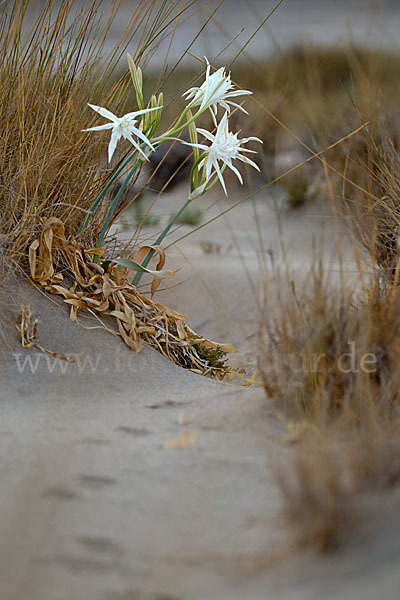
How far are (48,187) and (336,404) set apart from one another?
3.59 ft

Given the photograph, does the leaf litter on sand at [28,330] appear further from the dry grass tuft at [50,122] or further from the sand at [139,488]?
the dry grass tuft at [50,122]

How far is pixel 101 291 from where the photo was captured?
6.66 feet

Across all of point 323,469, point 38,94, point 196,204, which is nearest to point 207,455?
point 323,469

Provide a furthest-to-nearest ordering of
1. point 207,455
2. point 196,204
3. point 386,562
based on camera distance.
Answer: point 196,204 < point 207,455 < point 386,562

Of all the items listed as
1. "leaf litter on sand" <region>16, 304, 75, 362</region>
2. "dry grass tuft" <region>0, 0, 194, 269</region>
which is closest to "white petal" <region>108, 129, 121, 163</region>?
"dry grass tuft" <region>0, 0, 194, 269</region>

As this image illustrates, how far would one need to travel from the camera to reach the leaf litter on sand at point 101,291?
1991 mm

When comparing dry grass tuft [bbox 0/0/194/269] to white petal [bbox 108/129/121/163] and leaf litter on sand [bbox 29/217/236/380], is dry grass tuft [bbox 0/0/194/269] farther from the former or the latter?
white petal [bbox 108/129/121/163]

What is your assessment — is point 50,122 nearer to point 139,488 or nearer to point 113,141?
point 113,141

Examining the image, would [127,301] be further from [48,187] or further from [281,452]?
[281,452]

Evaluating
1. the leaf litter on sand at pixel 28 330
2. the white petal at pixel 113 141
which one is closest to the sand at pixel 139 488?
the leaf litter on sand at pixel 28 330

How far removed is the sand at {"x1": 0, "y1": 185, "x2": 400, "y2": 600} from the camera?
102 cm

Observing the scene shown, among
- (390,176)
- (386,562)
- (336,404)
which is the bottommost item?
(386,562)

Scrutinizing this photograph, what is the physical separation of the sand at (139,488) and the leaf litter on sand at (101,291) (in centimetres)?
5

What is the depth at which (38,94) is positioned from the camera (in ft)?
7.00
